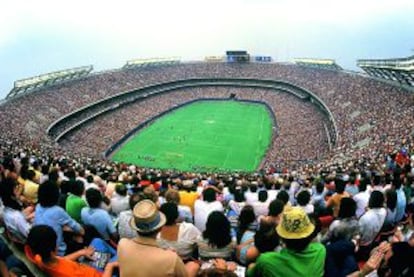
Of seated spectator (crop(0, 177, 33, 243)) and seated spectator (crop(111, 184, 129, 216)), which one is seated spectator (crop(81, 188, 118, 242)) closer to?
seated spectator (crop(0, 177, 33, 243))

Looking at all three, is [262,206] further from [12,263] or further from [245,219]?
[12,263]

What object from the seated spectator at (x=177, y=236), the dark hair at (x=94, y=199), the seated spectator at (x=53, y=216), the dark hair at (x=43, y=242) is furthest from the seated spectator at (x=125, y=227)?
the dark hair at (x=43, y=242)

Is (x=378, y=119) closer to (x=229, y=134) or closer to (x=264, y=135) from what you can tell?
(x=264, y=135)

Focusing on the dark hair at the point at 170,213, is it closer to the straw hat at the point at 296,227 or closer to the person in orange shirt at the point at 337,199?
the straw hat at the point at 296,227

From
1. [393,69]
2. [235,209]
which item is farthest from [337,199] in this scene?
[393,69]

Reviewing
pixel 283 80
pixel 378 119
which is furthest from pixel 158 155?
pixel 283 80
